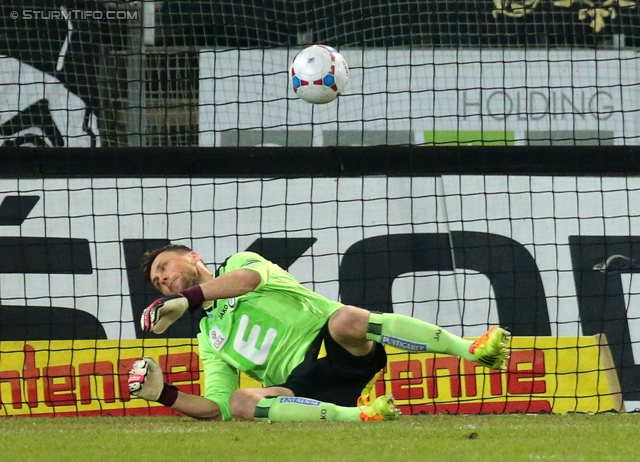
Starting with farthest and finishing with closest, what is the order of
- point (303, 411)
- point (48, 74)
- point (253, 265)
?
point (48, 74), point (253, 265), point (303, 411)

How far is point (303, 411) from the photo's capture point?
226 inches

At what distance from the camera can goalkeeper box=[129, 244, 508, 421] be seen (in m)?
5.76

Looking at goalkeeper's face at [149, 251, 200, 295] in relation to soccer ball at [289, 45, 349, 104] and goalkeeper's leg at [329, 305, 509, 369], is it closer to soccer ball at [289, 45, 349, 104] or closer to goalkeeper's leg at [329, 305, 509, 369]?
goalkeeper's leg at [329, 305, 509, 369]

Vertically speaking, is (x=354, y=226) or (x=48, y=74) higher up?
(x=48, y=74)

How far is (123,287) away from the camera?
7.61 meters

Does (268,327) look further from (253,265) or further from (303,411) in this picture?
(303,411)

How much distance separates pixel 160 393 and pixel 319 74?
2322 mm

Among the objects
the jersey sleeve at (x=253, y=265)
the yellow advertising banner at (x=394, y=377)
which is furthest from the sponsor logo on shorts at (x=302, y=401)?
the yellow advertising banner at (x=394, y=377)

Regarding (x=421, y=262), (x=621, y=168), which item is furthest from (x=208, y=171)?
(x=621, y=168)

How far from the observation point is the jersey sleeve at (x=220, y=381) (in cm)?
613

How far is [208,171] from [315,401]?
8.30 feet

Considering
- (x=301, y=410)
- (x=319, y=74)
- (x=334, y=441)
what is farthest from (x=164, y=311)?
(x=319, y=74)

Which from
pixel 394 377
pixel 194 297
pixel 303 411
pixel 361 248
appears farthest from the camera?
pixel 361 248

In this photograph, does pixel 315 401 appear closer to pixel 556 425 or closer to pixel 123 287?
pixel 556 425
